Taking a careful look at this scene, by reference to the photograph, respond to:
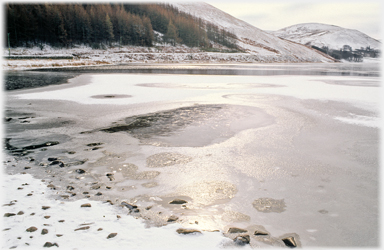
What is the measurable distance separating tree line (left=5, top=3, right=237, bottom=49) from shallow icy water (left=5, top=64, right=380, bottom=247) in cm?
7872

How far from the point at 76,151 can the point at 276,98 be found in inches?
370

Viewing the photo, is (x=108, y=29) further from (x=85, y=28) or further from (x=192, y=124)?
(x=192, y=124)

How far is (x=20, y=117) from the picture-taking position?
8.46 metres

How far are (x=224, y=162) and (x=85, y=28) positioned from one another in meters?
100

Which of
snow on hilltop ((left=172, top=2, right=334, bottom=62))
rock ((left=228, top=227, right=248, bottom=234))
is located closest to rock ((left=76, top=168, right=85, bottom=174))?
rock ((left=228, top=227, right=248, bottom=234))

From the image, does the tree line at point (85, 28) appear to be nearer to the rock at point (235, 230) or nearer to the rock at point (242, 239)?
the rock at point (235, 230)

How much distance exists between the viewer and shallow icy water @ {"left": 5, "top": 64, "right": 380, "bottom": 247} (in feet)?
10.3

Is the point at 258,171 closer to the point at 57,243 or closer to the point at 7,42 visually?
the point at 57,243

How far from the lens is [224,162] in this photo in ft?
15.9

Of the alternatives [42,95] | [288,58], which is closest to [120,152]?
[42,95]

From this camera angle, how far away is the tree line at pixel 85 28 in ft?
249

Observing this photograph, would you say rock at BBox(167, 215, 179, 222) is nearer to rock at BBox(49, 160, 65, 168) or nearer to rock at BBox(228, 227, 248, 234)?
rock at BBox(228, 227, 248, 234)

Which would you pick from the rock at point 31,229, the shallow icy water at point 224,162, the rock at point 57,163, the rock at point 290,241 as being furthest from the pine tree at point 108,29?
the rock at point 290,241

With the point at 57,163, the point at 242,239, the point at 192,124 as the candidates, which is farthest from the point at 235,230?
the point at 192,124
